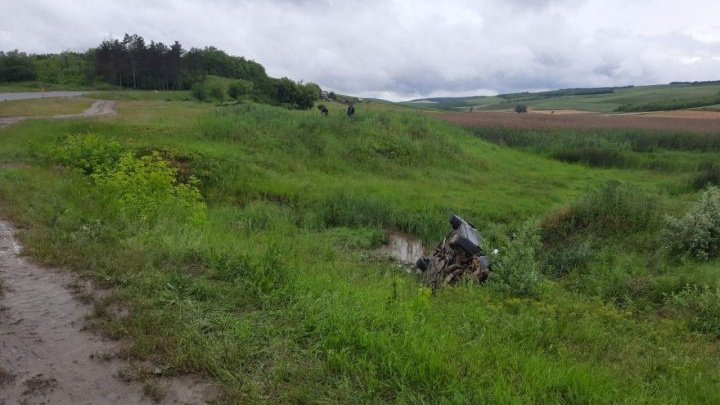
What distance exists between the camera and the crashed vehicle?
8086mm

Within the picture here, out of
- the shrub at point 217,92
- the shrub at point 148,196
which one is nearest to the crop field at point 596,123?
the shrub at point 217,92

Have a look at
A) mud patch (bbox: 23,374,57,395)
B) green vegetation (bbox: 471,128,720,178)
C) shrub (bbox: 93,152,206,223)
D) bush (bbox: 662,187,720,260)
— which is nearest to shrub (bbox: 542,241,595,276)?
bush (bbox: 662,187,720,260)

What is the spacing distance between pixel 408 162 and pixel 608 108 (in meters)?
61.4

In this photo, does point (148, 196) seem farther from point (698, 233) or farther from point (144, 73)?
point (144, 73)

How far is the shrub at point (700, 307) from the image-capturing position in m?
6.26

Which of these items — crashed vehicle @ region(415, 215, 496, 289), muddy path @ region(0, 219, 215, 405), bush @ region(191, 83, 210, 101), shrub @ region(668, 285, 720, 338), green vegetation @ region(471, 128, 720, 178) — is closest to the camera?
muddy path @ region(0, 219, 215, 405)

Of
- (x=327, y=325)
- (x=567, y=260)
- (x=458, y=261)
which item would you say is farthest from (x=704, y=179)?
(x=327, y=325)

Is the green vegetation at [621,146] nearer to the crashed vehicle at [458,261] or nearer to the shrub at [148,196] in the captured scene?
the crashed vehicle at [458,261]

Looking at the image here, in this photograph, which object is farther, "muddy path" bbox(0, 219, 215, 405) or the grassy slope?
the grassy slope

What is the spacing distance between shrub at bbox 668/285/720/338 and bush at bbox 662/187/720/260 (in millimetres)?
2058

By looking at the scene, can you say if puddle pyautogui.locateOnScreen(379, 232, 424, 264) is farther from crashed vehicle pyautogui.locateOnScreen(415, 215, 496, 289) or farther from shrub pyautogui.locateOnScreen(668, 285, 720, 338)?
shrub pyautogui.locateOnScreen(668, 285, 720, 338)

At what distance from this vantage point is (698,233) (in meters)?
9.45

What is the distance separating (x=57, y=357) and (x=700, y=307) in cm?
778

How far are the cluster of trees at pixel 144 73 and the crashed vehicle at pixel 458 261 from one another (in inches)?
1545
